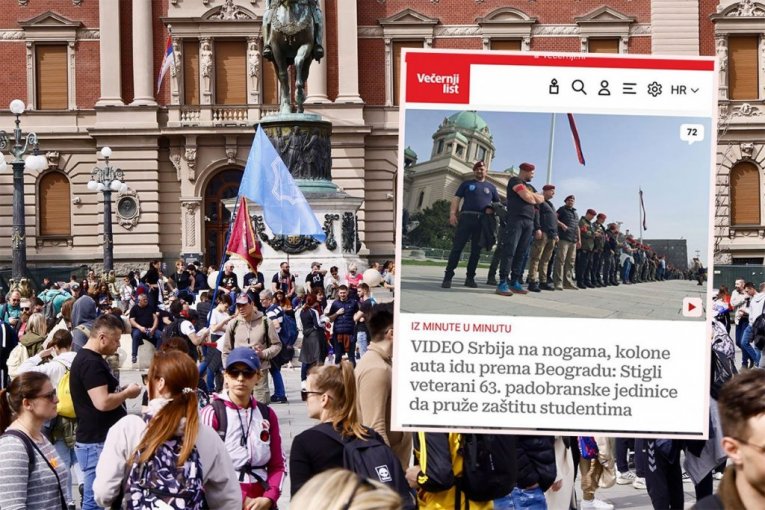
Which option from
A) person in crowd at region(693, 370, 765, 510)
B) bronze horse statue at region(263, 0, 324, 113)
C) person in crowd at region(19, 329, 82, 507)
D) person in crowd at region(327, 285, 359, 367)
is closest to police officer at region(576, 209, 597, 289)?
person in crowd at region(693, 370, 765, 510)

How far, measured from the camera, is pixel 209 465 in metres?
5.64

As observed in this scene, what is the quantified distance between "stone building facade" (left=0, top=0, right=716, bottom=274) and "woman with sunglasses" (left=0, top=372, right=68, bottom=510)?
127 ft

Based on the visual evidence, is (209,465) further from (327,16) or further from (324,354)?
(327,16)

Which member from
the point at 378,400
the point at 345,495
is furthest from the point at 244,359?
the point at 345,495

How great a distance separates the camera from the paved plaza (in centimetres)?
567

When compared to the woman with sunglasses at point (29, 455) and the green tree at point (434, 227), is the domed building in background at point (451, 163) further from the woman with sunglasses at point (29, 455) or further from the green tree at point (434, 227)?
the woman with sunglasses at point (29, 455)

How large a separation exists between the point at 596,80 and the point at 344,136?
40692 mm

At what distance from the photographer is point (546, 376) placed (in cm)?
557

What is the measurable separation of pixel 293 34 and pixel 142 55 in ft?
71.5

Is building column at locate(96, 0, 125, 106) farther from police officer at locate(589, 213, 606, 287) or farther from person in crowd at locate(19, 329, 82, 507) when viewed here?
police officer at locate(589, 213, 606, 287)

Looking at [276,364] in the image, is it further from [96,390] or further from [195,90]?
[195,90]

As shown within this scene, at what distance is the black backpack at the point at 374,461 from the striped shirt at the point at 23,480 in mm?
1347

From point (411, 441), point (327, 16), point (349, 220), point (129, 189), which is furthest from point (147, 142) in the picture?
point (411, 441)

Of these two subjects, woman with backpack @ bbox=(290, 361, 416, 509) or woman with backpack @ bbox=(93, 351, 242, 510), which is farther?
woman with backpack @ bbox=(290, 361, 416, 509)
